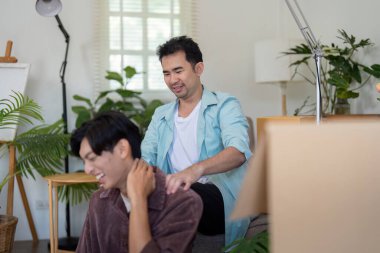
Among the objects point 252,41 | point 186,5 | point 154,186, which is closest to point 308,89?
point 252,41

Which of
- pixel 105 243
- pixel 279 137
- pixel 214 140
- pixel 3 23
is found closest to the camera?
pixel 279 137

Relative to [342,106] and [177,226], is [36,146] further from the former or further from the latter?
[177,226]

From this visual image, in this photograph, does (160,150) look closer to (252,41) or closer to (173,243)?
(173,243)

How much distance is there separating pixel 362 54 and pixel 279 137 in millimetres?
2939

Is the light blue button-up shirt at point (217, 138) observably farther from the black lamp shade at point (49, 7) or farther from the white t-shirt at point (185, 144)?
the black lamp shade at point (49, 7)

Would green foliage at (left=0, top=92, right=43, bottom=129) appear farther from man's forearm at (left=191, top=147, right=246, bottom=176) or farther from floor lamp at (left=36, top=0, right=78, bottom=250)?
man's forearm at (left=191, top=147, right=246, bottom=176)

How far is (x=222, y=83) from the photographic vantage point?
4164mm

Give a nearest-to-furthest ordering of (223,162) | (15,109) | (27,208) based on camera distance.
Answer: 1. (223,162)
2. (15,109)
3. (27,208)

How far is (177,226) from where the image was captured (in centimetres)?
121

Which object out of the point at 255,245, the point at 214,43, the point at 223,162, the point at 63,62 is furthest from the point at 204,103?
the point at 214,43

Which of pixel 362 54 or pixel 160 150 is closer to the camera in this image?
pixel 160 150

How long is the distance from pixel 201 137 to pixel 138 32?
214 centimetres

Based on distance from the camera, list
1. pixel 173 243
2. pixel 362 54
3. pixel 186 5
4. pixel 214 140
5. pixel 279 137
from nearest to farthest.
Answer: pixel 279 137 < pixel 173 243 < pixel 214 140 < pixel 362 54 < pixel 186 5

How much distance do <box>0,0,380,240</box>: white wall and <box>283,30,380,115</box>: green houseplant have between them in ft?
0.35
